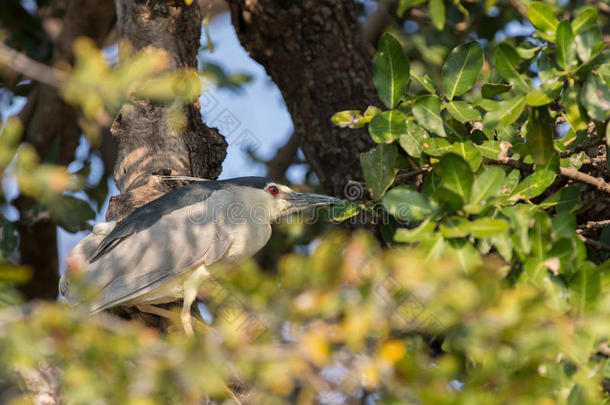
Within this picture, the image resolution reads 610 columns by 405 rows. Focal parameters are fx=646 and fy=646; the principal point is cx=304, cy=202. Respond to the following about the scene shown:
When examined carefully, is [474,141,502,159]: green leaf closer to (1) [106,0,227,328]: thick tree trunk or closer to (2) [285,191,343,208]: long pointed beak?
(2) [285,191,343,208]: long pointed beak

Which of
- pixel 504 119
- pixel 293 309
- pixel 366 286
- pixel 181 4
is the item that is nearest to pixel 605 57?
pixel 504 119

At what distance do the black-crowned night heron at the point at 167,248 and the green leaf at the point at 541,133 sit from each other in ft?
4.75

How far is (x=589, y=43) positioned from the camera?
6.47ft

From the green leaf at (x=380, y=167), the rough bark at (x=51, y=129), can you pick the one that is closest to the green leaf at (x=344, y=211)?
the green leaf at (x=380, y=167)

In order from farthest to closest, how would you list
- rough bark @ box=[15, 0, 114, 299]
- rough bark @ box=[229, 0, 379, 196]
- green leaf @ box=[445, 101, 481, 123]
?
rough bark @ box=[15, 0, 114, 299]
rough bark @ box=[229, 0, 379, 196]
green leaf @ box=[445, 101, 481, 123]

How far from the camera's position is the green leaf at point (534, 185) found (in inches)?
85.0

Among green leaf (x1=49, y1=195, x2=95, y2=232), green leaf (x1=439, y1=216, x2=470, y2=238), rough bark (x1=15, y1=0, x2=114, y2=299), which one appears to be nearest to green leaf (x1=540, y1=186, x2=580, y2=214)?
green leaf (x1=439, y1=216, x2=470, y2=238)

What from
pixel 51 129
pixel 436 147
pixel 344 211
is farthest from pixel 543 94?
pixel 51 129

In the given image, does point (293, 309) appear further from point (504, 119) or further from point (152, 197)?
point (152, 197)

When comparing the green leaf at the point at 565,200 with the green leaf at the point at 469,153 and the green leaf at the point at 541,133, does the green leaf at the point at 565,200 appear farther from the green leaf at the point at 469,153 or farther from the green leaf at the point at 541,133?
the green leaf at the point at 469,153

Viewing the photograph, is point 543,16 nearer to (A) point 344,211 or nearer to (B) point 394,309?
(A) point 344,211

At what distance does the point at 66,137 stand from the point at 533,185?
12.7ft

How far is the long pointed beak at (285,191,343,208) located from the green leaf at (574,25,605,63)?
1.52 meters

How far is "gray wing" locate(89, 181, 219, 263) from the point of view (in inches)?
115
